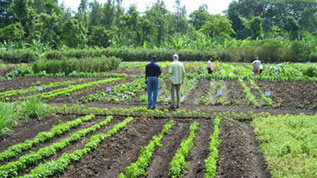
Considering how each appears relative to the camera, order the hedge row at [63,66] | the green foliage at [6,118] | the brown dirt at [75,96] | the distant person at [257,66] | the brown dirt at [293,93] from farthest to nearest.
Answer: the hedge row at [63,66] → the distant person at [257,66] → the brown dirt at [75,96] → the brown dirt at [293,93] → the green foliage at [6,118]

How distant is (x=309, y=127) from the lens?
852cm

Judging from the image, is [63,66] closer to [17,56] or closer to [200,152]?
[17,56]

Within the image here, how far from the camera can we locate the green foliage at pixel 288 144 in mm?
5840

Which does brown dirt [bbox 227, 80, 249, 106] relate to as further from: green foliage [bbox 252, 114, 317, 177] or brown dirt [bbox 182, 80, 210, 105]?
green foliage [bbox 252, 114, 317, 177]

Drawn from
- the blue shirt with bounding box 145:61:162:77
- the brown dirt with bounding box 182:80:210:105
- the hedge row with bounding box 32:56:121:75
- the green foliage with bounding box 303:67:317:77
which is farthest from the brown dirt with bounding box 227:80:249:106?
the hedge row with bounding box 32:56:121:75

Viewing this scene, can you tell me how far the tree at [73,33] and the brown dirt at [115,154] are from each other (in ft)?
126

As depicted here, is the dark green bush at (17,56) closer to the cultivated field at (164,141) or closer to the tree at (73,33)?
the tree at (73,33)

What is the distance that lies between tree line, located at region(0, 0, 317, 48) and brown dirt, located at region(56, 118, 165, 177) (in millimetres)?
38754

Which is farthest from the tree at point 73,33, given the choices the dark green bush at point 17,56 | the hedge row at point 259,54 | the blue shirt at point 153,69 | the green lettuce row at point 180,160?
the green lettuce row at point 180,160

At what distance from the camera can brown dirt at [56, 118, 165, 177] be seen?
6.01m

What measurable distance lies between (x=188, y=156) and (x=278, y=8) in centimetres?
7147

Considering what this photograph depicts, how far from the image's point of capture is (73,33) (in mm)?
45188

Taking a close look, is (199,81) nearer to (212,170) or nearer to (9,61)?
(212,170)

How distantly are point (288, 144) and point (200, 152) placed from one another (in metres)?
2.11
